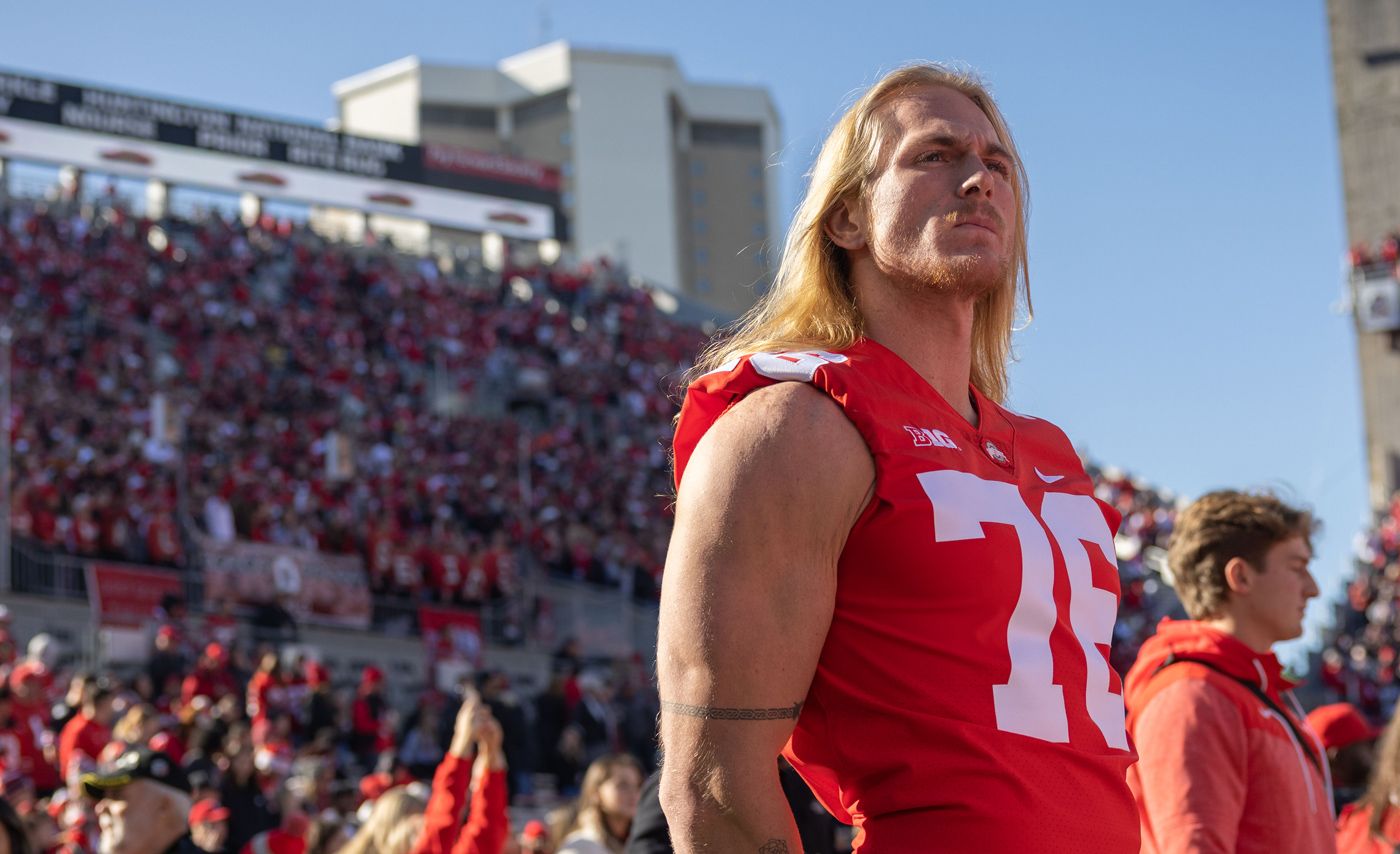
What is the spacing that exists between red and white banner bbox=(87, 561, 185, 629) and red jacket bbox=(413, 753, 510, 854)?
11489 millimetres

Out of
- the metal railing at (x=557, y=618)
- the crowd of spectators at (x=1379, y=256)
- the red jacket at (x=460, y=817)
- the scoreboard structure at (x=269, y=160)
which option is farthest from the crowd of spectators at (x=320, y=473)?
the crowd of spectators at (x=1379, y=256)

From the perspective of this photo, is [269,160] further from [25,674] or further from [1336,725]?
[1336,725]

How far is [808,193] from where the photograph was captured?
2.39 m

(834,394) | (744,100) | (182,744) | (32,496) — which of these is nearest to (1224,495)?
(834,394)

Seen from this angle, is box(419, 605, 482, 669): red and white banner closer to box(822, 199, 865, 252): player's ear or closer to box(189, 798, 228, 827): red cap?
box(189, 798, 228, 827): red cap

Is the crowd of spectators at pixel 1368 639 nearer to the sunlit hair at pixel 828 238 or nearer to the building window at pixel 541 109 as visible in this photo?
the sunlit hair at pixel 828 238

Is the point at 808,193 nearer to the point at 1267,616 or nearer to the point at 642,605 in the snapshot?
the point at 1267,616

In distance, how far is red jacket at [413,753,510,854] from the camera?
5312mm

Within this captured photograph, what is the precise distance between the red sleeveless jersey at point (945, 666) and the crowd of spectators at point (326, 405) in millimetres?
14185

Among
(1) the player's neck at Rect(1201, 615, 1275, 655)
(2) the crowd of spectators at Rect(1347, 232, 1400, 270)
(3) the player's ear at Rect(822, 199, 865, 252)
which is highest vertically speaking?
(2) the crowd of spectators at Rect(1347, 232, 1400, 270)

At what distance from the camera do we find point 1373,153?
4272 cm

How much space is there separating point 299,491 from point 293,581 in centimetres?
329

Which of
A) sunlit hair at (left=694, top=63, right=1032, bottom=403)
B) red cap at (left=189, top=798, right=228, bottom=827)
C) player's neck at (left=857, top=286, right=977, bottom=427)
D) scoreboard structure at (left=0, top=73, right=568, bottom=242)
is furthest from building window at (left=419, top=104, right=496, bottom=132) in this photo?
player's neck at (left=857, top=286, right=977, bottom=427)

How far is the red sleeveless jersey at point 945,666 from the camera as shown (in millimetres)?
1938
